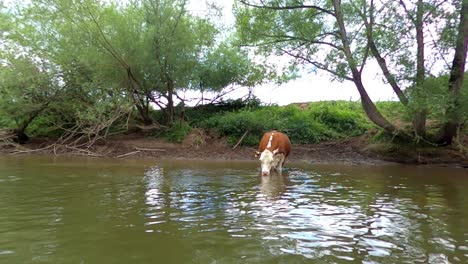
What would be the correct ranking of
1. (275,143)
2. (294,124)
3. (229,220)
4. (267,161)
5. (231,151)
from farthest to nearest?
1. (294,124)
2. (231,151)
3. (275,143)
4. (267,161)
5. (229,220)

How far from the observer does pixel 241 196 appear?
26.2ft

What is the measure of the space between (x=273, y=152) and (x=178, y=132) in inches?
320

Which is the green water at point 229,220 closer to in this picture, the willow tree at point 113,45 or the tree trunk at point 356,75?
the tree trunk at point 356,75

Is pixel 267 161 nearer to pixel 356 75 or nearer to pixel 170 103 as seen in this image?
pixel 356 75

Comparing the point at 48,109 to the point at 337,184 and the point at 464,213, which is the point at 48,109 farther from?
the point at 464,213

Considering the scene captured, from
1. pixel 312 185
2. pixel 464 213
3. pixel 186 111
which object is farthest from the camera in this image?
pixel 186 111

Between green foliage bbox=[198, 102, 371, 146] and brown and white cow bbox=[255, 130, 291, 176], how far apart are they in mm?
5333

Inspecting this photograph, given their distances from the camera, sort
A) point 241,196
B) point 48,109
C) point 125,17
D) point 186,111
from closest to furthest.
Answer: point 241,196, point 125,17, point 48,109, point 186,111

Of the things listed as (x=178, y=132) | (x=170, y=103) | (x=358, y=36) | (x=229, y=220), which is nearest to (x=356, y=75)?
(x=358, y=36)

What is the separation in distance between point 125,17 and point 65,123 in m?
6.30

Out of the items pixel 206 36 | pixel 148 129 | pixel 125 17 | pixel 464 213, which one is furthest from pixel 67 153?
pixel 464 213

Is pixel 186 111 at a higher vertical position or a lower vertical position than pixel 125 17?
lower

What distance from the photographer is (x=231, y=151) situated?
1831cm

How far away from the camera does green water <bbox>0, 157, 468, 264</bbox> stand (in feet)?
14.6
